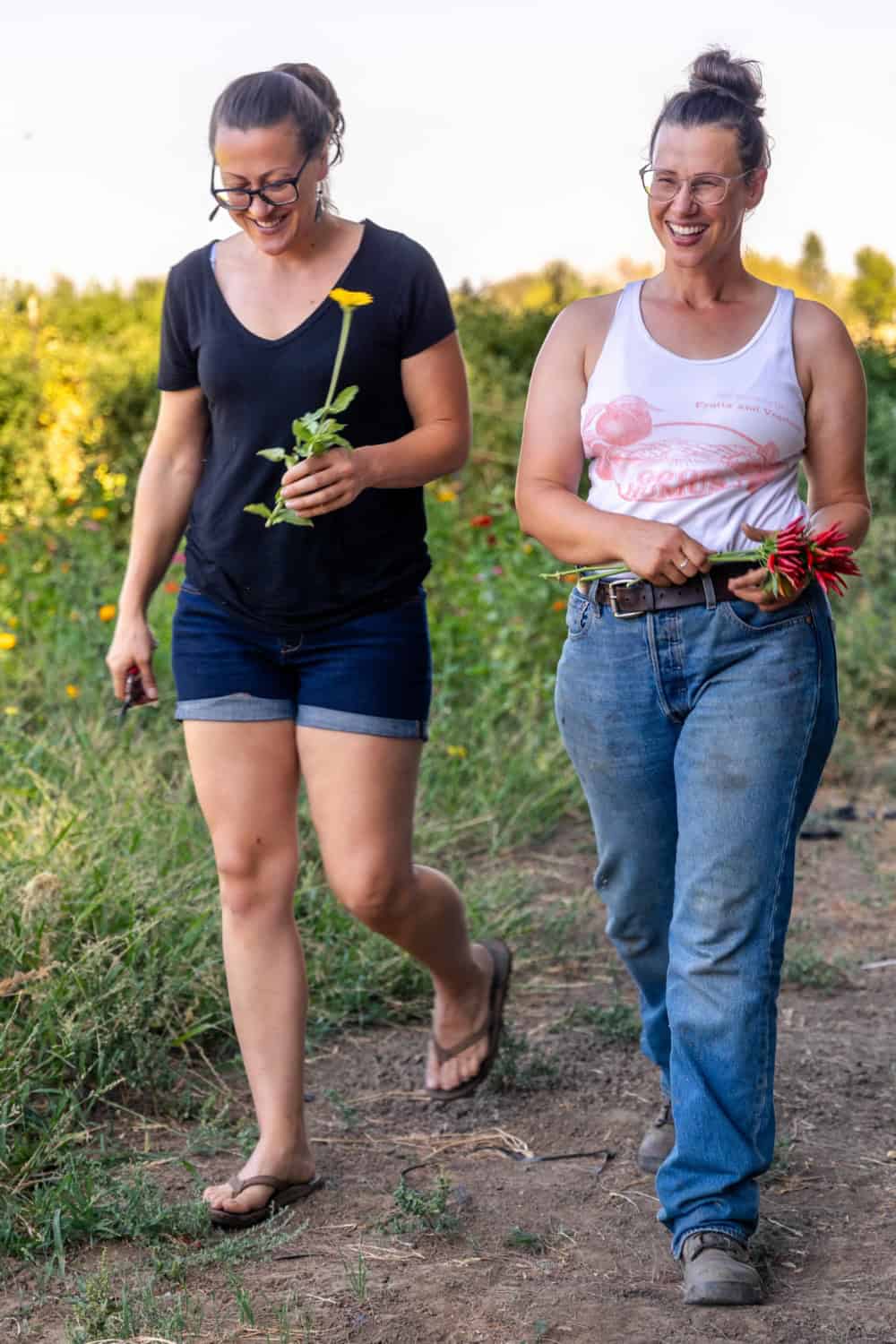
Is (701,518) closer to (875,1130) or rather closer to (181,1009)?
(875,1130)

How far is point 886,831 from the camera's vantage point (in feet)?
18.4

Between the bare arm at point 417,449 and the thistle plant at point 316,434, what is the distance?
0.02 metres

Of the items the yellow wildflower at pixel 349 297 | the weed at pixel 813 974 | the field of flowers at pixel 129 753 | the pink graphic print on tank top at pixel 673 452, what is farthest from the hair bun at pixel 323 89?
the weed at pixel 813 974

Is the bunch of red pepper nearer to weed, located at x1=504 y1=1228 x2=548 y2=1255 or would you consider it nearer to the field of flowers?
weed, located at x1=504 y1=1228 x2=548 y2=1255

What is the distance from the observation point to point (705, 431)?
254cm

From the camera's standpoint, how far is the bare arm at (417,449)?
105 inches

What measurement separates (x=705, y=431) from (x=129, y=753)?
297 cm

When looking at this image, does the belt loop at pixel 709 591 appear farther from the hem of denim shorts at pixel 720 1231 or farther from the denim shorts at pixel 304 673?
the hem of denim shorts at pixel 720 1231

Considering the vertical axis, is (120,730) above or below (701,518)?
below

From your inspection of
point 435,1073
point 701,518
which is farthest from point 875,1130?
point 701,518

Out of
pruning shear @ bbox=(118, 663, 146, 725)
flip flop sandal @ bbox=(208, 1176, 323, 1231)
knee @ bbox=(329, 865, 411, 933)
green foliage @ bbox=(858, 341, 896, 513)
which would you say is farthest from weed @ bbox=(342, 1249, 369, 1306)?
green foliage @ bbox=(858, 341, 896, 513)

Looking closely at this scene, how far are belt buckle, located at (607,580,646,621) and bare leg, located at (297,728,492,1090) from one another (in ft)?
1.75

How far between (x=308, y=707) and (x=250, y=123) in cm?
101

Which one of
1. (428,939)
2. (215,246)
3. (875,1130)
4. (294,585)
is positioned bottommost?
(875,1130)
